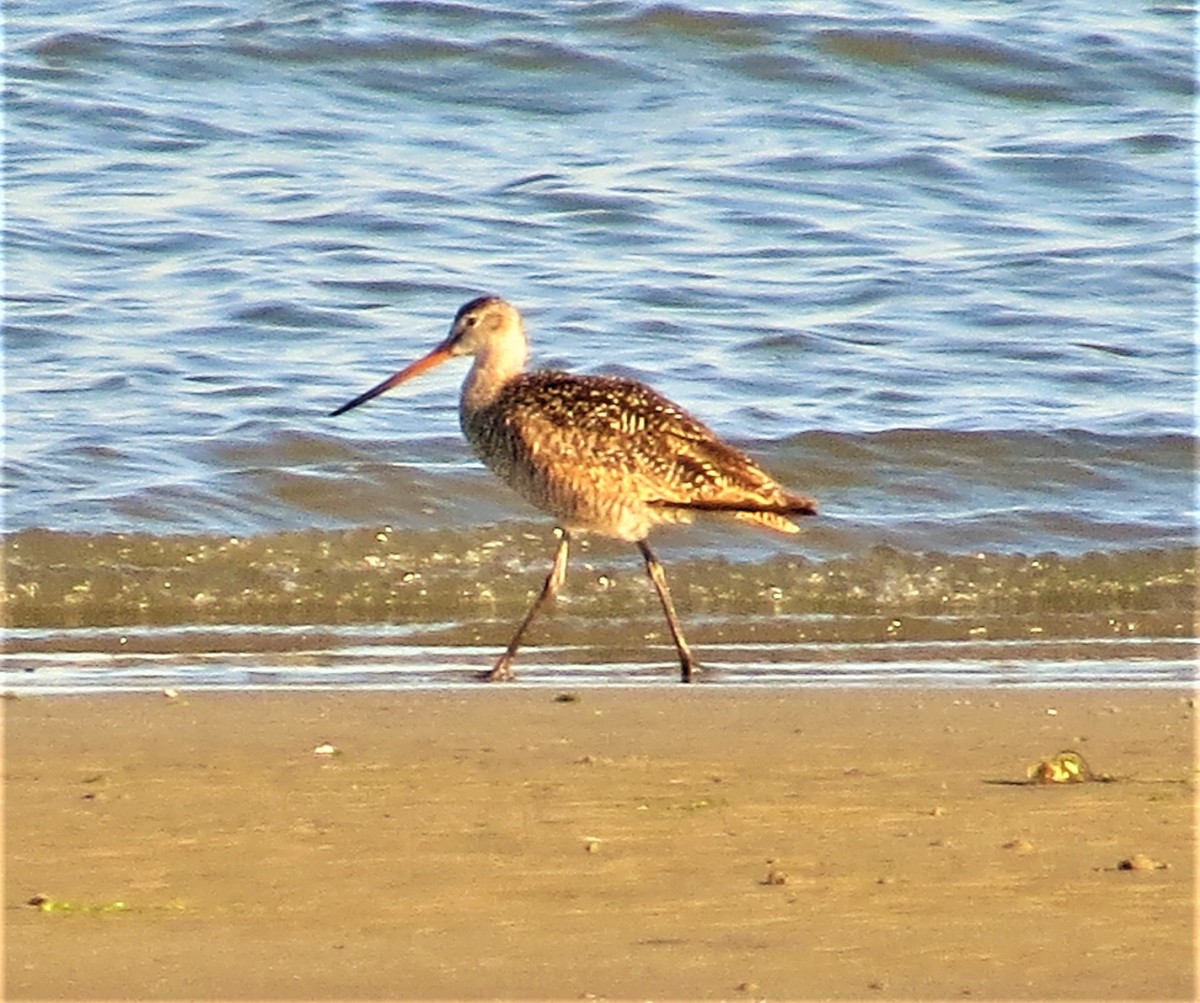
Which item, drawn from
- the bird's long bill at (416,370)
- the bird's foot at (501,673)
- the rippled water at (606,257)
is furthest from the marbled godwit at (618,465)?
the rippled water at (606,257)

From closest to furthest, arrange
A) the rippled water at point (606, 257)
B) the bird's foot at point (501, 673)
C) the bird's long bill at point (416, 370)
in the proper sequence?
1. the bird's foot at point (501, 673)
2. the bird's long bill at point (416, 370)
3. the rippled water at point (606, 257)

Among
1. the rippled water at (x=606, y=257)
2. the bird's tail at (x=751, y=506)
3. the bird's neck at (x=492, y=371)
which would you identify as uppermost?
the bird's neck at (x=492, y=371)

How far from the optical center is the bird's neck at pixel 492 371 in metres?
6.92

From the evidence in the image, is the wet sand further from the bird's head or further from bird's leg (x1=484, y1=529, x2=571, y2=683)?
the bird's head

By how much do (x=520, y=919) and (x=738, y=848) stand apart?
1.79 ft

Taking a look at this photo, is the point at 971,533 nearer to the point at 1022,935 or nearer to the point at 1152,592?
the point at 1152,592

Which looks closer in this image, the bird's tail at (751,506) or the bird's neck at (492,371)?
the bird's tail at (751,506)

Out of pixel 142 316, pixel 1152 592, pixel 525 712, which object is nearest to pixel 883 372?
pixel 1152 592

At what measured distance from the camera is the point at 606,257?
11.4 m

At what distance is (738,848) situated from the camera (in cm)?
415

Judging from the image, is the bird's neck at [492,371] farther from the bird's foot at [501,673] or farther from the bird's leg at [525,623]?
the bird's foot at [501,673]

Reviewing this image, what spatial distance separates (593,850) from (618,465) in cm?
248

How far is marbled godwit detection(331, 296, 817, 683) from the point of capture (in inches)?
257

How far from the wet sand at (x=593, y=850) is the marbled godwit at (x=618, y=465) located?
41.7 inches
